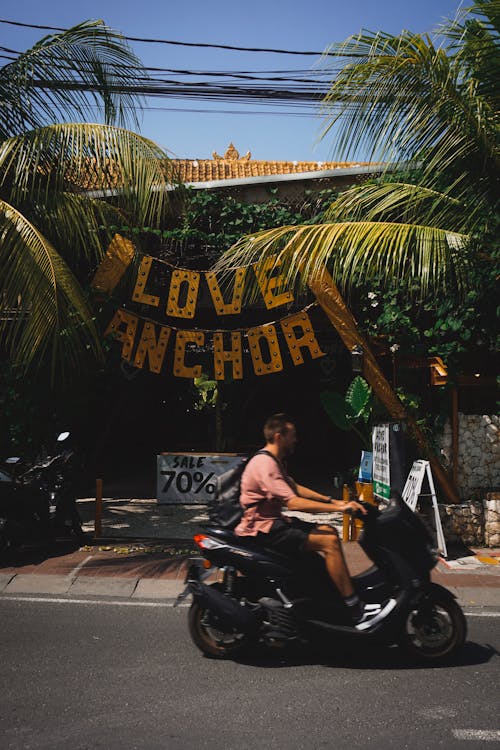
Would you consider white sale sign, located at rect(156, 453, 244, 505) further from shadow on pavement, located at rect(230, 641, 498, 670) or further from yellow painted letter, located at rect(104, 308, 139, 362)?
shadow on pavement, located at rect(230, 641, 498, 670)

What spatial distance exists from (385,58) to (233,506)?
5105 millimetres

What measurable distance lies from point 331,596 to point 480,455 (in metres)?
5.08

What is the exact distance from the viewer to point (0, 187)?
9.23 meters

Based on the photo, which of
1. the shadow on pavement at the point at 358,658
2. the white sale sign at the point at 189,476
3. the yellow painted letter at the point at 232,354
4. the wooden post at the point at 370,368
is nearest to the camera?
the shadow on pavement at the point at 358,658

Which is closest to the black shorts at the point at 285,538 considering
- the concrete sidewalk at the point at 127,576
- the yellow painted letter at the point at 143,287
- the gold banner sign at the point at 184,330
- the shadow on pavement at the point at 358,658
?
the shadow on pavement at the point at 358,658

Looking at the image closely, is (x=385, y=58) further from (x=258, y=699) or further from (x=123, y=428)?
(x=123, y=428)

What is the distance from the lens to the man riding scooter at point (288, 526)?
483cm

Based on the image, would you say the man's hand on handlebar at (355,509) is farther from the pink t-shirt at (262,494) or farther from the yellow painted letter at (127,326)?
the yellow painted letter at (127,326)

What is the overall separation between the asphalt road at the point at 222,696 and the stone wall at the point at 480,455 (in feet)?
12.4

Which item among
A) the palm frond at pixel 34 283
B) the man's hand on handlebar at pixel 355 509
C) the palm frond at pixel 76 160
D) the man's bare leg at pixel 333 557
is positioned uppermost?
the palm frond at pixel 76 160

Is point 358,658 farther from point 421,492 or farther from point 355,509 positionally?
point 421,492

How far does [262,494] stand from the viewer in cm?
496

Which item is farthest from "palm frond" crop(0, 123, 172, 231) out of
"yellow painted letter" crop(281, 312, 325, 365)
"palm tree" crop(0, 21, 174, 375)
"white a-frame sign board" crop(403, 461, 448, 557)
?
"white a-frame sign board" crop(403, 461, 448, 557)

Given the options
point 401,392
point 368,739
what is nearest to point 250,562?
point 368,739
